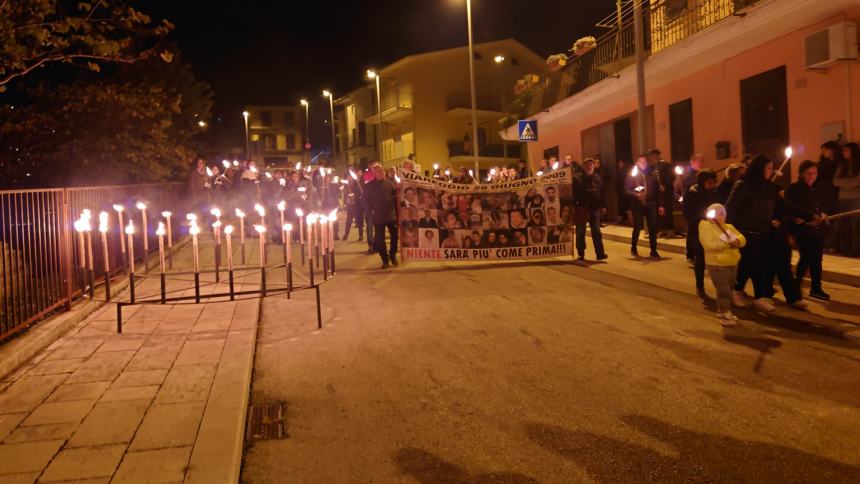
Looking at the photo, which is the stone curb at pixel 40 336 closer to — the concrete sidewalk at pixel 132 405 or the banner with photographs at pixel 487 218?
the concrete sidewalk at pixel 132 405

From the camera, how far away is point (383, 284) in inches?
408

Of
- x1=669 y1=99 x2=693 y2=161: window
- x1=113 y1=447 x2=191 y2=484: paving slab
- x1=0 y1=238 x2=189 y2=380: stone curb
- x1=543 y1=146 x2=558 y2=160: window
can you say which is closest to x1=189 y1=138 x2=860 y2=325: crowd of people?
x1=669 y1=99 x2=693 y2=161: window

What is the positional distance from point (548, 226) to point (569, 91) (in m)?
12.2

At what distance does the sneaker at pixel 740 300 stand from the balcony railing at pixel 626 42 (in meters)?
7.67

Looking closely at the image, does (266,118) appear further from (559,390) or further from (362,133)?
(559,390)

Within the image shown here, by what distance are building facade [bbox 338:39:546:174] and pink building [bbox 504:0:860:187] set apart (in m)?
26.9

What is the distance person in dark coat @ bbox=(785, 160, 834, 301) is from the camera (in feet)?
26.1

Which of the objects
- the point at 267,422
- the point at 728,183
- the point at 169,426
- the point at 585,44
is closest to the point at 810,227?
the point at 728,183

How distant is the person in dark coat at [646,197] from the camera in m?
12.2

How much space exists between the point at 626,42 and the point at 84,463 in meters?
19.1

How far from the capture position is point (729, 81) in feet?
49.8

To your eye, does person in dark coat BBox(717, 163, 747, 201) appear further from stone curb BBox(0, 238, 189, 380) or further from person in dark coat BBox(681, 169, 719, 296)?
stone curb BBox(0, 238, 189, 380)

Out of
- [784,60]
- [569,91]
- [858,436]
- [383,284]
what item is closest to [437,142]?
[569,91]

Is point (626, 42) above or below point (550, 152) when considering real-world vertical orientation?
above
